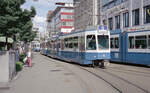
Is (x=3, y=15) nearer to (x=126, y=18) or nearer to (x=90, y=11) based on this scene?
(x=126, y=18)

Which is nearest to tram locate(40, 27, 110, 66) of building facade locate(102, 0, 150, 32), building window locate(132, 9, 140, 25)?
building facade locate(102, 0, 150, 32)

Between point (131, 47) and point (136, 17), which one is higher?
point (136, 17)

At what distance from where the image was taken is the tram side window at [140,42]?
17.4m

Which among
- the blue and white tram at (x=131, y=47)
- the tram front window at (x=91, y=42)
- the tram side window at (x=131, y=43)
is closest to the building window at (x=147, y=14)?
the blue and white tram at (x=131, y=47)

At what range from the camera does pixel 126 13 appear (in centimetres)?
3628

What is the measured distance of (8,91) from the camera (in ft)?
29.7

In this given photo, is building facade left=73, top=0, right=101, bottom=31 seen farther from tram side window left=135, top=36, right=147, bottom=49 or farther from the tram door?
tram side window left=135, top=36, right=147, bottom=49

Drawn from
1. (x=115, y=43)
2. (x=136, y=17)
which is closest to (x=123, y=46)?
(x=115, y=43)

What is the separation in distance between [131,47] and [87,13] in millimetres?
35503

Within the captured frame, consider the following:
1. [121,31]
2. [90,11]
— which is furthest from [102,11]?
[121,31]

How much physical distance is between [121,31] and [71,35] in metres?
4.49

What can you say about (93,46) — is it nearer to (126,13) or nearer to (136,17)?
(136,17)

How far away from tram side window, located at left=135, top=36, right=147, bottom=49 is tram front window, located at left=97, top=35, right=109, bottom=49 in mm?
2497

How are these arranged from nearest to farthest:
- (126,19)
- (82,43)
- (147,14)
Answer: (82,43) → (147,14) → (126,19)
